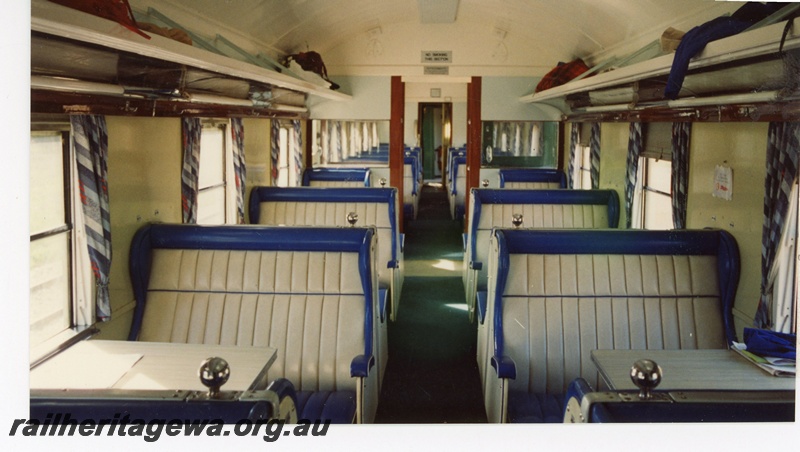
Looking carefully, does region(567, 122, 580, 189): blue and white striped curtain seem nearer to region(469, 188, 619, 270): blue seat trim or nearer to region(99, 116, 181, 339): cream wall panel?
region(469, 188, 619, 270): blue seat trim

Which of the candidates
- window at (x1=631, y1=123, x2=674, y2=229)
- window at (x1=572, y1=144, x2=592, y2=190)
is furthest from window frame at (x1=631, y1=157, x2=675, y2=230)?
window at (x1=572, y1=144, x2=592, y2=190)

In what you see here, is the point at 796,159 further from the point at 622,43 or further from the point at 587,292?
the point at 622,43

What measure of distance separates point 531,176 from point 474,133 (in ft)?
3.22

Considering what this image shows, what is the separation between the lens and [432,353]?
518 cm

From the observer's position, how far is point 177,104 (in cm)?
352

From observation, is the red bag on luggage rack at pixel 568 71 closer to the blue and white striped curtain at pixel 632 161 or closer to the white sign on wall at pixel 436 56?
the blue and white striped curtain at pixel 632 161

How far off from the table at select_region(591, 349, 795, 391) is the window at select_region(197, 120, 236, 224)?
3722 millimetres

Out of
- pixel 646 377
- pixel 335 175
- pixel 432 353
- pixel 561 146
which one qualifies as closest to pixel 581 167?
pixel 561 146

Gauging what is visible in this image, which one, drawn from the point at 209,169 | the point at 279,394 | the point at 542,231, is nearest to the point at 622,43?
the point at 542,231

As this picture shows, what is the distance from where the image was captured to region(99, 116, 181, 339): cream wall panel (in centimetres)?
344

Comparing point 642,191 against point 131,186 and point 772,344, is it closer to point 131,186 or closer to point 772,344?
point 772,344

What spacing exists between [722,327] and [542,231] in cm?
109

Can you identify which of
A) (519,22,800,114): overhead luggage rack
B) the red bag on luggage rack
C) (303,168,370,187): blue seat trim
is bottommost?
(303,168,370,187): blue seat trim

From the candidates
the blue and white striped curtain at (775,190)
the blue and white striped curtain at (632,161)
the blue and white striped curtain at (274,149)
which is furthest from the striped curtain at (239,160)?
the blue and white striped curtain at (775,190)
